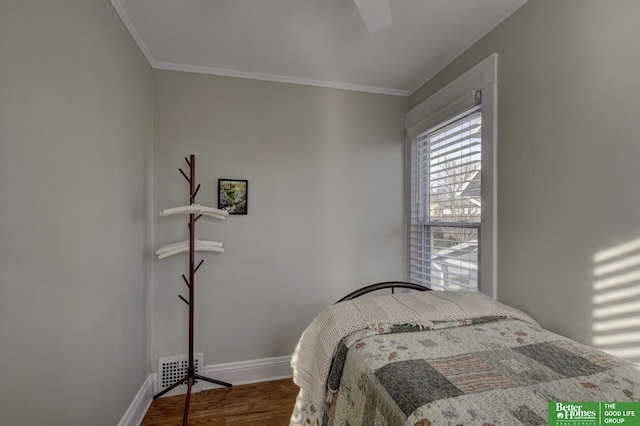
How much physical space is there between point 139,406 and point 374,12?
2740 mm

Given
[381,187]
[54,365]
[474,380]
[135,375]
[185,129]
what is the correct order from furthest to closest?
[381,187] < [185,129] < [135,375] < [54,365] < [474,380]

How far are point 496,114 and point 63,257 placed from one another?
2.33 meters

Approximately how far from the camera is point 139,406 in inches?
78.2

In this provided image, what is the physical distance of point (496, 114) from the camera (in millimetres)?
1817

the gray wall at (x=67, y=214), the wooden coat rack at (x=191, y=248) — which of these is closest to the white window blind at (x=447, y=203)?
the wooden coat rack at (x=191, y=248)

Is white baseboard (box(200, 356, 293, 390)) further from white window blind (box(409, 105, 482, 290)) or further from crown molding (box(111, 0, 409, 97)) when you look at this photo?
crown molding (box(111, 0, 409, 97))

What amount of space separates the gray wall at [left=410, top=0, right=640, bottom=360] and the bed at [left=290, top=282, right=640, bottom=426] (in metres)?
0.24

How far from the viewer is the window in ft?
6.13

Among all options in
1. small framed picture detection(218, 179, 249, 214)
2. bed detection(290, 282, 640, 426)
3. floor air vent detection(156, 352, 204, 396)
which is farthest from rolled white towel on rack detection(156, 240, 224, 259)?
bed detection(290, 282, 640, 426)

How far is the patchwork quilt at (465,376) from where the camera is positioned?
826mm

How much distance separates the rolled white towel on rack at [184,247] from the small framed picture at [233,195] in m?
0.31

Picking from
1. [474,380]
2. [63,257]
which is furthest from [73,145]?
[474,380]

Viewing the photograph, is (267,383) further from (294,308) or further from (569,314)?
(569,314)

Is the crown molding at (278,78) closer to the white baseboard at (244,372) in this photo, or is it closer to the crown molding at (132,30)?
the crown molding at (132,30)
